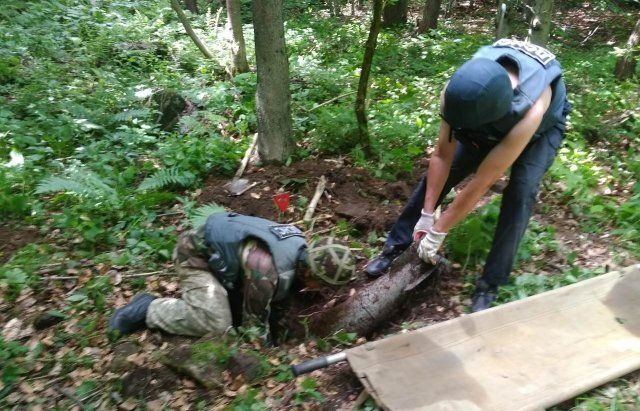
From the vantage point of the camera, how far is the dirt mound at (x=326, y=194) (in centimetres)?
432

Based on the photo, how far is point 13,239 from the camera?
4031 millimetres

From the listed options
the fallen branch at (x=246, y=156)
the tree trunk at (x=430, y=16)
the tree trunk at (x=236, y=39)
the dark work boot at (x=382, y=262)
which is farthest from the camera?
the tree trunk at (x=430, y=16)

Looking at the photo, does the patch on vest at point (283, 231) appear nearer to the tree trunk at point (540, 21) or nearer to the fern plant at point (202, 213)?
the fern plant at point (202, 213)

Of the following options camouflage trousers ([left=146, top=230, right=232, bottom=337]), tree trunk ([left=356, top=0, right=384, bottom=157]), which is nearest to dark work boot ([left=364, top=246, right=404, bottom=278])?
camouflage trousers ([left=146, top=230, right=232, bottom=337])

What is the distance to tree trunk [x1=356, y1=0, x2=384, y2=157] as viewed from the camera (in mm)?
4480

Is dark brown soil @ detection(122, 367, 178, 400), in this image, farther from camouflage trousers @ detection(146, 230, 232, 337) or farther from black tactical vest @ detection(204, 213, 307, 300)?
black tactical vest @ detection(204, 213, 307, 300)

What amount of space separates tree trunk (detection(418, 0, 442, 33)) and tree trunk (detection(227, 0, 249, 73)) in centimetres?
526

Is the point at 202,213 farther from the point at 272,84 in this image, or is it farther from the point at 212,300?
the point at 272,84

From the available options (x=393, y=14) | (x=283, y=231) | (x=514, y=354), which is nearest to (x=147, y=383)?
(x=283, y=231)

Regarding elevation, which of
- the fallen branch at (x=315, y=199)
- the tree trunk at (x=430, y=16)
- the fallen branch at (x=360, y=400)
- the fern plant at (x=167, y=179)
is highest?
the tree trunk at (x=430, y=16)

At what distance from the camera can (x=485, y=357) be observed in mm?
2684

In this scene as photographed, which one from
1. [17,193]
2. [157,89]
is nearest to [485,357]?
[17,193]

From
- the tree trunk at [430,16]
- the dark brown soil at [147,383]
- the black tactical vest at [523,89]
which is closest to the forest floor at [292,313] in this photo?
the dark brown soil at [147,383]

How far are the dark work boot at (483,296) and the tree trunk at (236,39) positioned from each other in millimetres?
5576
